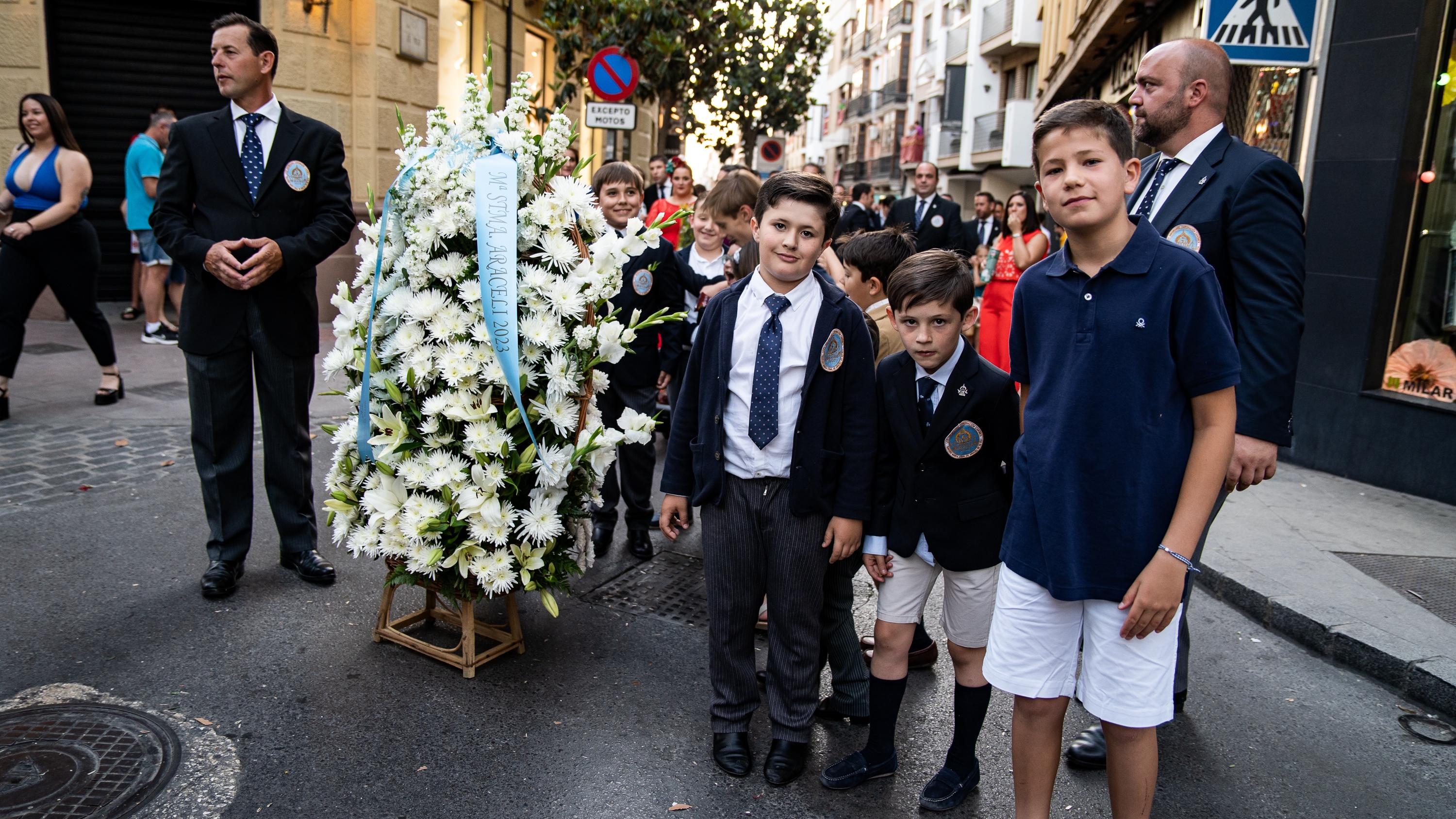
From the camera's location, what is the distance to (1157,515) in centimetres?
229

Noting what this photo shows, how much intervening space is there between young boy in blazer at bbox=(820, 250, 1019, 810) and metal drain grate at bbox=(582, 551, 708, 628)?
1291 mm

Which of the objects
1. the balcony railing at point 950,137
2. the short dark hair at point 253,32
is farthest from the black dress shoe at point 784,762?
the balcony railing at point 950,137

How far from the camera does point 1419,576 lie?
4.90 m

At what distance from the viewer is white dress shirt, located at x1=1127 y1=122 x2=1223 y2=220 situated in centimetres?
327

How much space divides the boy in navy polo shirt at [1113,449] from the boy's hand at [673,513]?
1.12 metres

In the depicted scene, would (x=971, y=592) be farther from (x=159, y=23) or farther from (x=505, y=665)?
(x=159, y=23)

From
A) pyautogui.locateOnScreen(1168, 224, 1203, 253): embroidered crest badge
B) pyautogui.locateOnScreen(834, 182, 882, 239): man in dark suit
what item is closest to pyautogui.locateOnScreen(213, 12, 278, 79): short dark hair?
pyautogui.locateOnScreen(1168, 224, 1203, 253): embroidered crest badge

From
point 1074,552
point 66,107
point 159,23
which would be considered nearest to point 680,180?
point 159,23

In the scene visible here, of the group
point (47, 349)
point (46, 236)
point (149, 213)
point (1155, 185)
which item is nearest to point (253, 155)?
point (1155, 185)

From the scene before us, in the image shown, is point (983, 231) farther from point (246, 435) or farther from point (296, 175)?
point (246, 435)

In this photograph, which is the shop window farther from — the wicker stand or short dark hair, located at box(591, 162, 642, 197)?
the wicker stand

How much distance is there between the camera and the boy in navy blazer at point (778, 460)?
2.99 m

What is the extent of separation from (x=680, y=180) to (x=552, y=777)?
7.84 m

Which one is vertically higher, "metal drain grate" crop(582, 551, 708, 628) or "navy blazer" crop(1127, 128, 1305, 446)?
"navy blazer" crop(1127, 128, 1305, 446)
